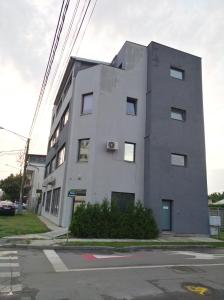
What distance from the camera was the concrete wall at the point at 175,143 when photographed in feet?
70.3

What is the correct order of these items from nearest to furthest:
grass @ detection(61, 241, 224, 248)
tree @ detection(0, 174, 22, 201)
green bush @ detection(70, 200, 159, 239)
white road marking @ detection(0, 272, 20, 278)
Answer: white road marking @ detection(0, 272, 20, 278) → grass @ detection(61, 241, 224, 248) → green bush @ detection(70, 200, 159, 239) → tree @ detection(0, 174, 22, 201)

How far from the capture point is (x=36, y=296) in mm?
6398

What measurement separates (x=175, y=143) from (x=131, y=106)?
3974 mm

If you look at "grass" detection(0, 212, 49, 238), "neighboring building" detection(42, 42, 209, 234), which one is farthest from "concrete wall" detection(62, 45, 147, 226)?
"grass" detection(0, 212, 49, 238)

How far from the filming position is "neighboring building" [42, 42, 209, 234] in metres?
20.9

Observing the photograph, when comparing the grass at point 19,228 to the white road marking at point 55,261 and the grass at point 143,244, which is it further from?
the white road marking at point 55,261

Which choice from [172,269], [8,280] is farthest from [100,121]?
[8,280]

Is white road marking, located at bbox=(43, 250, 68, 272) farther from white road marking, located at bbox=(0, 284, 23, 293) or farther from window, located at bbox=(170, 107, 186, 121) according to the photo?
window, located at bbox=(170, 107, 186, 121)

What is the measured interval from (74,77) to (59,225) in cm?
1046

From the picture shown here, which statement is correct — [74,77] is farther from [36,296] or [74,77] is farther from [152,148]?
[36,296]

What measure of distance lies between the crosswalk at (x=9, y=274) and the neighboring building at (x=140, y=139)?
941cm

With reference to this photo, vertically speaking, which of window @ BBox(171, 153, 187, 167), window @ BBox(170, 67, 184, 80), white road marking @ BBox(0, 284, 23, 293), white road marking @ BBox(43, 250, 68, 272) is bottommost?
white road marking @ BBox(0, 284, 23, 293)

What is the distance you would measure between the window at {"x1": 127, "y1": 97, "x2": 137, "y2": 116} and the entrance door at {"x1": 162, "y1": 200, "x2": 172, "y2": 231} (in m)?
6.41

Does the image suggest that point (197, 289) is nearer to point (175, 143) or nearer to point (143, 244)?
point (143, 244)
